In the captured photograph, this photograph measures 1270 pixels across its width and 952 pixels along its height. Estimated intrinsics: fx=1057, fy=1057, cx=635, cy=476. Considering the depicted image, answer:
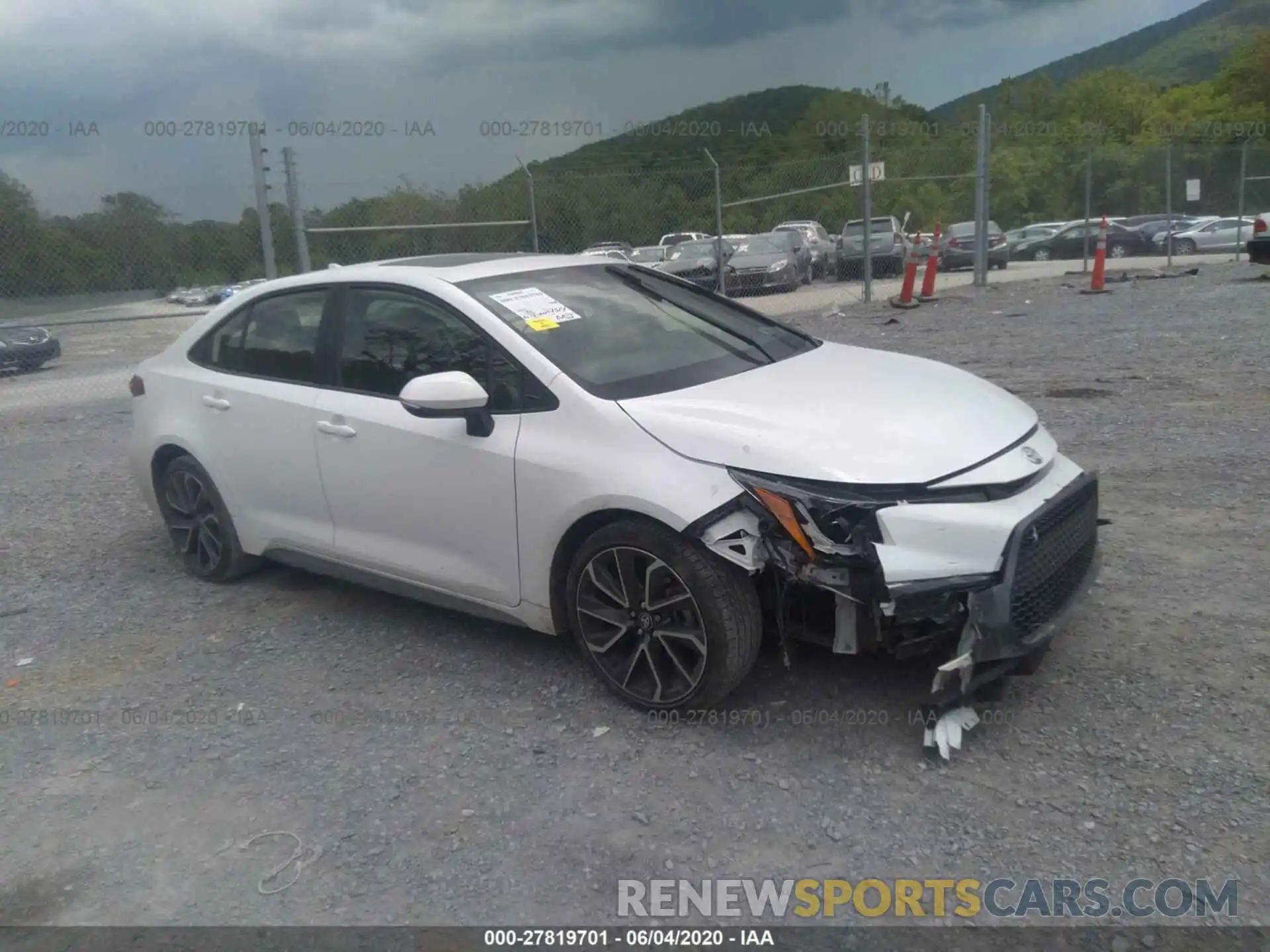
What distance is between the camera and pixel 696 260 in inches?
632

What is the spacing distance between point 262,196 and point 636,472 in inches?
317

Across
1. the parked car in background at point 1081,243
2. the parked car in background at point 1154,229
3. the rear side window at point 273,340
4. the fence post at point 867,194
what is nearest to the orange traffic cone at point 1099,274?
the fence post at point 867,194

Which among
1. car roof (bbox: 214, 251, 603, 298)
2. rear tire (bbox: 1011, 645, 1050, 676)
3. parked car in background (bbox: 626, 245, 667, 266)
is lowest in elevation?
rear tire (bbox: 1011, 645, 1050, 676)

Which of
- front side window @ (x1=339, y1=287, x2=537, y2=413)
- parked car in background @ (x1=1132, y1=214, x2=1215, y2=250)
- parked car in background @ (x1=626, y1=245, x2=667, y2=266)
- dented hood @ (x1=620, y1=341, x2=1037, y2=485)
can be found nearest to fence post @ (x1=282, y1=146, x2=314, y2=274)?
parked car in background @ (x1=626, y1=245, x2=667, y2=266)

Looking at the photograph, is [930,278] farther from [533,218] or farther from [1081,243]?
[1081,243]

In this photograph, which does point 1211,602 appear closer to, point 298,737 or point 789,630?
point 789,630

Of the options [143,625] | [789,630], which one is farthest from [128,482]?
[789,630]

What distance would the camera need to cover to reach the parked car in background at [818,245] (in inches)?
727

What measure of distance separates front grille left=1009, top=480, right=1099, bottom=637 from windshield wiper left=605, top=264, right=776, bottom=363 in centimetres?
135

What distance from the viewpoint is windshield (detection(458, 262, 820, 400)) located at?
4.05m

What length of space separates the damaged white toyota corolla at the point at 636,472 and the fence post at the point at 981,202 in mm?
12575

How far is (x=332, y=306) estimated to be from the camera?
4.73m

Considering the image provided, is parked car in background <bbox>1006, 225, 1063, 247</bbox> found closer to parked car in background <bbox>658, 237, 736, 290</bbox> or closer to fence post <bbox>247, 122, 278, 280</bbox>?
parked car in background <bbox>658, 237, 736, 290</bbox>

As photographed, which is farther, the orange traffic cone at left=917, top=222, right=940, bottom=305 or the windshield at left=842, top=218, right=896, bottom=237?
the windshield at left=842, top=218, right=896, bottom=237
